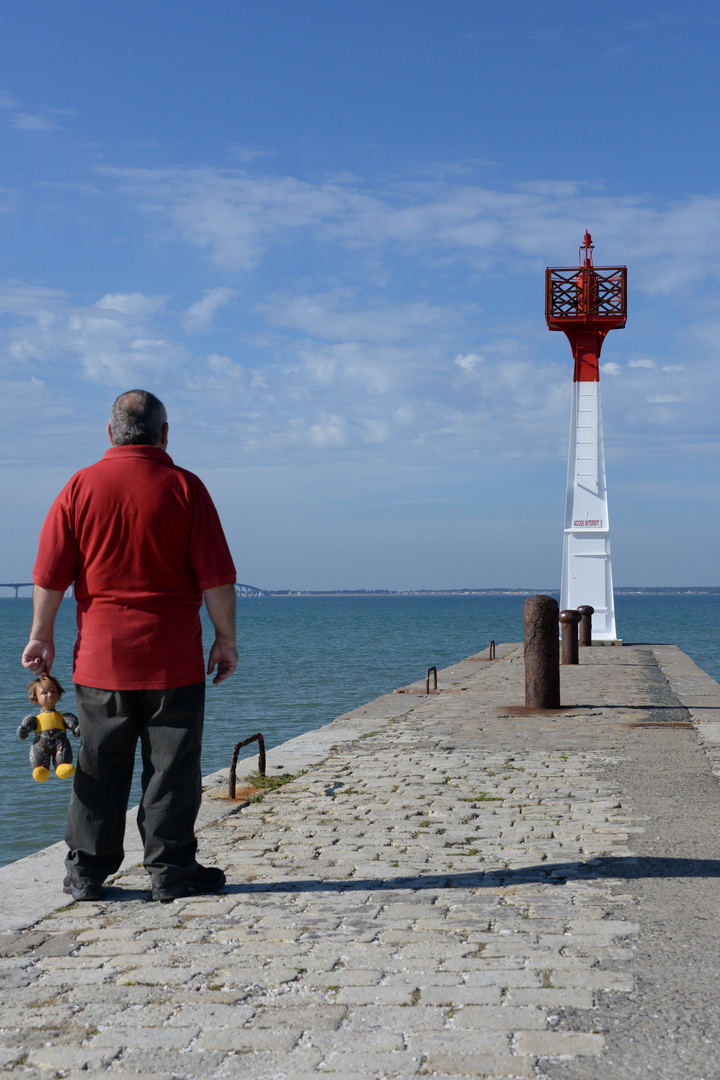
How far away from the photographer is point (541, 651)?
11.3m

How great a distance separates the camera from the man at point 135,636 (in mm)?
4473

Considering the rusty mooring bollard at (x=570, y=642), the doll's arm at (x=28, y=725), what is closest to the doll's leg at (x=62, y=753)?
the doll's arm at (x=28, y=725)

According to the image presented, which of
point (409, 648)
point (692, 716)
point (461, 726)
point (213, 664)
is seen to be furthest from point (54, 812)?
point (409, 648)

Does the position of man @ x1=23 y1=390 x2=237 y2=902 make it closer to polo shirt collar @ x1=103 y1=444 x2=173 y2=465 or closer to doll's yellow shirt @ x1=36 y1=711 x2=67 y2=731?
polo shirt collar @ x1=103 y1=444 x2=173 y2=465

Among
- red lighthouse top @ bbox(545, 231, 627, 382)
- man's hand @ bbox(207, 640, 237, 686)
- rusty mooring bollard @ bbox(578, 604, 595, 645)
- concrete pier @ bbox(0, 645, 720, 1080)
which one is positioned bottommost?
concrete pier @ bbox(0, 645, 720, 1080)

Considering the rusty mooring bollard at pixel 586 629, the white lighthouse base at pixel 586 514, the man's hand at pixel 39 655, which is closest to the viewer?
the man's hand at pixel 39 655

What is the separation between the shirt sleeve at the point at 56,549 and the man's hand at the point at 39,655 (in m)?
0.24

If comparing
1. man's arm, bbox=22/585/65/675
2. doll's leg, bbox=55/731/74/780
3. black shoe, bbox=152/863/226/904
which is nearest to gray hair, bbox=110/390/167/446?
man's arm, bbox=22/585/65/675

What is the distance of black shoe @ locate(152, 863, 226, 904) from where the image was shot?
4547 millimetres

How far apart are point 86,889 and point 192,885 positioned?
464 millimetres

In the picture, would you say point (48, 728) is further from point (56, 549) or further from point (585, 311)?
point (585, 311)

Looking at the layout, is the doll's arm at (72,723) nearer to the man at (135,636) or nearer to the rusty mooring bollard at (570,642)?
the man at (135,636)

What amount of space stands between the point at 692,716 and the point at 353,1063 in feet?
29.5

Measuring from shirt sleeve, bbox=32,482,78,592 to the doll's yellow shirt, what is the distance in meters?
0.58
